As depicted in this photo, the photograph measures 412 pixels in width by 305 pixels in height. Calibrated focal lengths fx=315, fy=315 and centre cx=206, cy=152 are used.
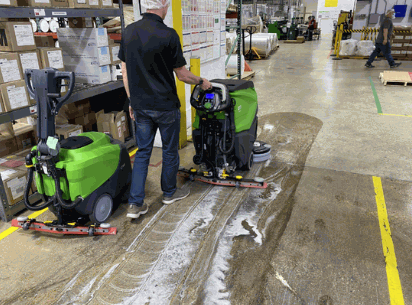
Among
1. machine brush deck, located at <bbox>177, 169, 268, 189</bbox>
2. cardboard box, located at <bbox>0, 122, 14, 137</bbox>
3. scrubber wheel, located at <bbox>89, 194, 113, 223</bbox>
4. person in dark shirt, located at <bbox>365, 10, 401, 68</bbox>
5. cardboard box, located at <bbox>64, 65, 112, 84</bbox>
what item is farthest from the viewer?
person in dark shirt, located at <bbox>365, 10, 401, 68</bbox>

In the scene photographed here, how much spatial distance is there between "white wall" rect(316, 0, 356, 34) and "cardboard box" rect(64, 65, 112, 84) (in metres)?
27.5

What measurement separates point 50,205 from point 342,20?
1475cm

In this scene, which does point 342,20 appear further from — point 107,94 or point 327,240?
point 327,240

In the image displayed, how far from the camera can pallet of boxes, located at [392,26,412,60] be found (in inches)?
476

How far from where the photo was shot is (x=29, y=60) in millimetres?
3062

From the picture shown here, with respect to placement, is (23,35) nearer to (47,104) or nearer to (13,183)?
(47,104)

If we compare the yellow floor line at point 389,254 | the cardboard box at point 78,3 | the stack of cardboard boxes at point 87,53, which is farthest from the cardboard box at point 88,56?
the yellow floor line at point 389,254

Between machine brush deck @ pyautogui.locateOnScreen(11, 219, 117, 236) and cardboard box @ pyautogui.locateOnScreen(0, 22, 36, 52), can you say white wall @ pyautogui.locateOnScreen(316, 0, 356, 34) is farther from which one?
machine brush deck @ pyautogui.locateOnScreen(11, 219, 117, 236)

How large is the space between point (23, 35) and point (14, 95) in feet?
1.97

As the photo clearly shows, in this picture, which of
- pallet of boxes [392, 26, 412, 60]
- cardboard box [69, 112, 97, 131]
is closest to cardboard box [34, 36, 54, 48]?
cardboard box [69, 112, 97, 131]

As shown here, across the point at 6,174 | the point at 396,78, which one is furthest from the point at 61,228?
the point at 396,78

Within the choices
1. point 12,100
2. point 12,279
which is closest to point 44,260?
point 12,279

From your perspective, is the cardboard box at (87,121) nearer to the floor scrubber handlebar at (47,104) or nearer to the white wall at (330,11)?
the floor scrubber handlebar at (47,104)

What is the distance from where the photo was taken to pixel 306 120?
19.3 feet
